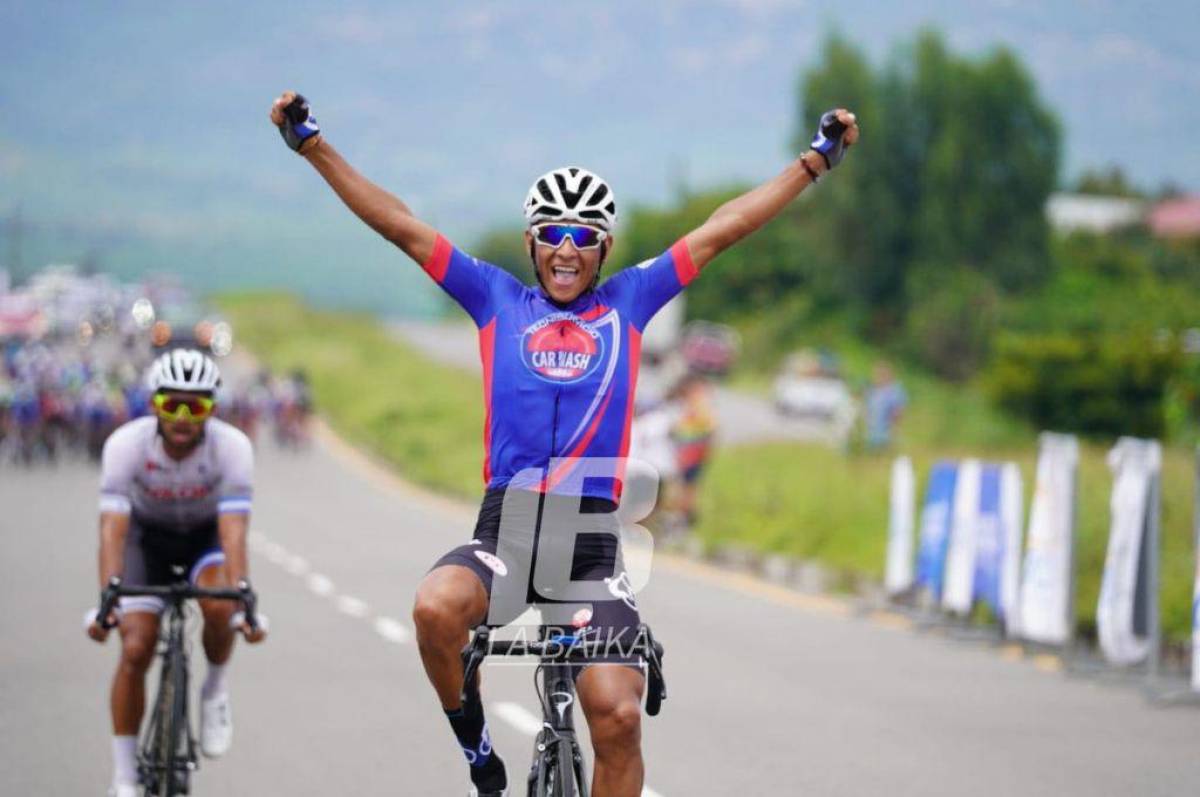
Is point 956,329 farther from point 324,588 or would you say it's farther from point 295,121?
point 295,121

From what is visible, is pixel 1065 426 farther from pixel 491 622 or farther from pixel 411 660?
pixel 491 622

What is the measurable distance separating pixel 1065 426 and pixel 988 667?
33716mm

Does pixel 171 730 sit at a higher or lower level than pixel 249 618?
lower

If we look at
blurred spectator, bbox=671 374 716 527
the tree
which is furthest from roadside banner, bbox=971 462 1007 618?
the tree

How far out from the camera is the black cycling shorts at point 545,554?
20.1 feet

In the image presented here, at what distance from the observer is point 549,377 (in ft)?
20.7

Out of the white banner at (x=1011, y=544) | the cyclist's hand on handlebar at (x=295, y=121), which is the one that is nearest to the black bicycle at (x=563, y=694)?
the cyclist's hand on handlebar at (x=295, y=121)

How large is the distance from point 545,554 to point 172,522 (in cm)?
324

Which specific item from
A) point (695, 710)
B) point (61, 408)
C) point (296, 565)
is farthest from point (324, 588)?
point (61, 408)

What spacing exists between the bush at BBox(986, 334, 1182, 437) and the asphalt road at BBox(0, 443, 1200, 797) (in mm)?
27491

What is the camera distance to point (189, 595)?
27.1 feet

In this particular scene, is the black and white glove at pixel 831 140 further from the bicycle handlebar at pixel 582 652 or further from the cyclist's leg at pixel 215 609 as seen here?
the cyclist's leg at pixel 215 609

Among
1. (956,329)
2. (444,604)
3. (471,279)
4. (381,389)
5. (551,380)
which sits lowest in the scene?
(381,389)

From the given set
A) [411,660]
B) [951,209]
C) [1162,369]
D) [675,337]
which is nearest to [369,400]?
[675,337]
